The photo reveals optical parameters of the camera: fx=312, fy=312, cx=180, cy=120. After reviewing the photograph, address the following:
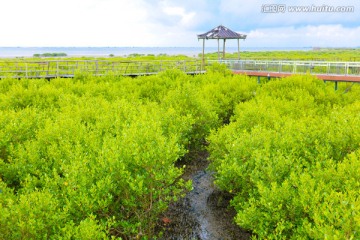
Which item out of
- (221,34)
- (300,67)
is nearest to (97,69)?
(221,34)

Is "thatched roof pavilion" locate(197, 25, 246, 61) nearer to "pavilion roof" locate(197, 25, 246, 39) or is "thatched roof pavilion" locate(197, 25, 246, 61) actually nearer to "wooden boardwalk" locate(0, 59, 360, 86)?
"pavilion roof" locate(197, 25, 246, 39)

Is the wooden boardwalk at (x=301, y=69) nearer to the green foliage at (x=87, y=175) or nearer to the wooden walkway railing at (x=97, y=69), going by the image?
the wooden walkway railing at (x=97, y=69)

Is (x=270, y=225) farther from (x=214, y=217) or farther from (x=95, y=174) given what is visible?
(x=95, y=174)

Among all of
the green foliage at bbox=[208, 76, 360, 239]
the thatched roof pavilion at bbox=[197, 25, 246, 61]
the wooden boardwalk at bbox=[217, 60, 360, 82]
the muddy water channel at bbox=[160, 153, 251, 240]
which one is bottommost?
the muddy water channel at bbox=[160, 153, 251, 240]

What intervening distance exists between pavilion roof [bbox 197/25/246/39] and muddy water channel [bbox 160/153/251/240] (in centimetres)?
2282

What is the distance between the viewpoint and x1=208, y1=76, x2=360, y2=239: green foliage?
6.78m

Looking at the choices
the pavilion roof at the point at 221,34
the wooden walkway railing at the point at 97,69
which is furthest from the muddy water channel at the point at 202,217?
the pavilion roof at the point at 221,34

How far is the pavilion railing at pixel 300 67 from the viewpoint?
73.3ft

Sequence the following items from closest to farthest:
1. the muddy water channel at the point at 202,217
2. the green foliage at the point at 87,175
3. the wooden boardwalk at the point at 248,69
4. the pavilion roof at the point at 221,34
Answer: the green foliage at the point at 87,175 < the muddy water channel at the point at 202,217 < the wooden boardwalk at the point at 248,69 < the pavilion roof at the point at 221,34

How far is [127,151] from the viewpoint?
28.7 feet

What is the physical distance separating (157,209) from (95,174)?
2.19 meters

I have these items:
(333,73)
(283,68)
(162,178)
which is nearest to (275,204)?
(162,178)

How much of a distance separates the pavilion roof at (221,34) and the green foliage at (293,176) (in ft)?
62.9

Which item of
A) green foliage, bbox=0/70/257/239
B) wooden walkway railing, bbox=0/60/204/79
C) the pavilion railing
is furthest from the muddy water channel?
wooden walkway railing, bbox=0/60/204/79
